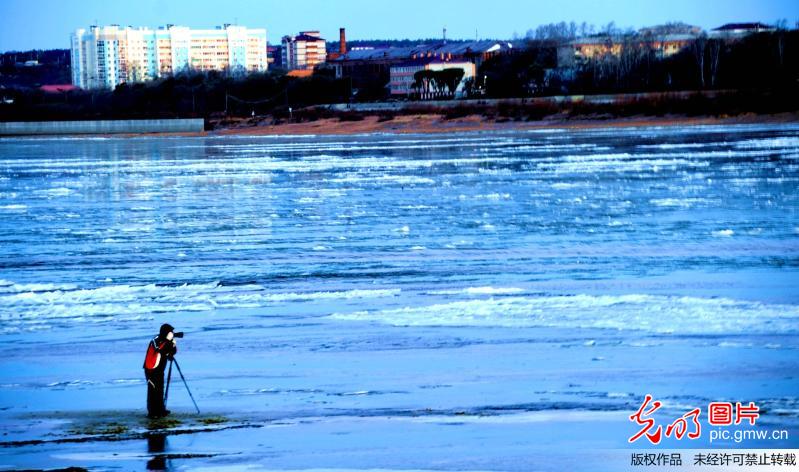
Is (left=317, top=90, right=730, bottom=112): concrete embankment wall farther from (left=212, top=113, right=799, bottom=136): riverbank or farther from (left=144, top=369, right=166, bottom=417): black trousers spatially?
(left=144, top=369, right=166, bottom=417): black trousers

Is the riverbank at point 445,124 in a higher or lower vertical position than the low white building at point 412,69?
lower

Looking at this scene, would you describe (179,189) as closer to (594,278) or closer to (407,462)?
(594,278)

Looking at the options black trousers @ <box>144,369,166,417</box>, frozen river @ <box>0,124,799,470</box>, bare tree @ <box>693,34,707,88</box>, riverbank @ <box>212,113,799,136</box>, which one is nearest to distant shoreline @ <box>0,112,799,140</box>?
riverbank @ <box>212,113,799,136</box>

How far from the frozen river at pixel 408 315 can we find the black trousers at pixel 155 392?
0.87 ft

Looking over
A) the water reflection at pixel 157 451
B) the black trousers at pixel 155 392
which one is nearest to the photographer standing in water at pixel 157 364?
the black trousers at pixel 155 392

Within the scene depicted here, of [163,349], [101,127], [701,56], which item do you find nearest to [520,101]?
[701,56]

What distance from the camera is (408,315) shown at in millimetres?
11523

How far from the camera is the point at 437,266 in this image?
48.0 feet

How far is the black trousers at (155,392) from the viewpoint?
819 centimetres

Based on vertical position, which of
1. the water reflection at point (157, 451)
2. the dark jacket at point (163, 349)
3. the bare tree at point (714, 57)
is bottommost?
the water reflection at point (157, 451)

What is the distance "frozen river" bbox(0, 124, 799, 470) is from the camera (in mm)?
7848

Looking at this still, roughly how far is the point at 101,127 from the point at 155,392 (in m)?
81.6

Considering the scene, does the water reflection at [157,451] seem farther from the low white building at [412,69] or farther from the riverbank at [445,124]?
the low white building at [412,69]

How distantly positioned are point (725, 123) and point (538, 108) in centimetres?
1286
